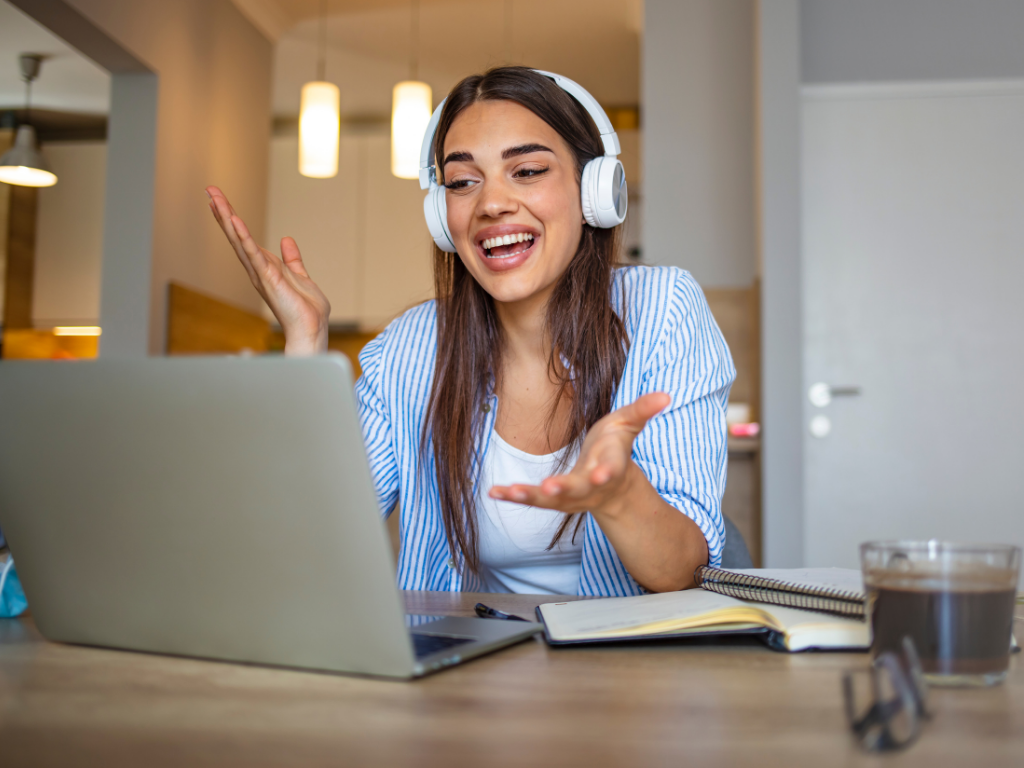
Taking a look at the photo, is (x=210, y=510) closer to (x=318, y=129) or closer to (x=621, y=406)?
(x=621, y=406)

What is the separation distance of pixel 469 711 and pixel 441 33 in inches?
178

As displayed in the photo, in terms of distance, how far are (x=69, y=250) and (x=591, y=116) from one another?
14.8 ft

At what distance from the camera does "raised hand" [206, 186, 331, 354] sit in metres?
1.22

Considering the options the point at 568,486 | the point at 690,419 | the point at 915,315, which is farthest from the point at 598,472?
the point at 915,315

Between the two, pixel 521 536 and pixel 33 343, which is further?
pixel 33 343

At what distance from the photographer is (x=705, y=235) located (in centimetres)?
331

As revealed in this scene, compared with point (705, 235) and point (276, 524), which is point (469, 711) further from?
point (705, 235)

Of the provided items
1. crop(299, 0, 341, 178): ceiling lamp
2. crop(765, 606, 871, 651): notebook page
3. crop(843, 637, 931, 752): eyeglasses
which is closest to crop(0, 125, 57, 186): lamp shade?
crop(299, 0, 341, 178): ceiling lamp

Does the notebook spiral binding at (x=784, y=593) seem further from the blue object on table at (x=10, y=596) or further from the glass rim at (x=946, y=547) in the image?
the blue object on table at (x=10, y=596)

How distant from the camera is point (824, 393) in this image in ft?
10.0

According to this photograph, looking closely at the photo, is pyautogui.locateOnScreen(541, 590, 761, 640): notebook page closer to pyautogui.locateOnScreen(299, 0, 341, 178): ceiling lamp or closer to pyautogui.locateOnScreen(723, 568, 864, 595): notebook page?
pyautogui.locateOnScreen(723, 568, 864, 595): notebook page

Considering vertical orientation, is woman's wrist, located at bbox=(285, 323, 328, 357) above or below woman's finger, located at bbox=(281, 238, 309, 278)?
below

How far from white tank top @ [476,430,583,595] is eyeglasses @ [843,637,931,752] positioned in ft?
2.36

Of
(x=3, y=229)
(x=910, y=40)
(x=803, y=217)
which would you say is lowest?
(x=803, y=217)
